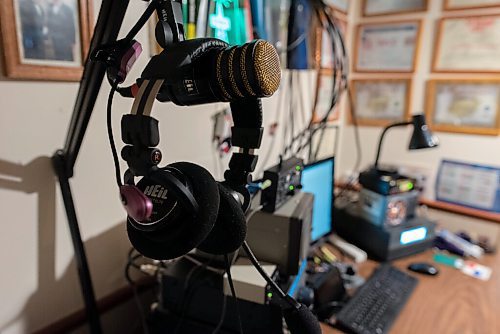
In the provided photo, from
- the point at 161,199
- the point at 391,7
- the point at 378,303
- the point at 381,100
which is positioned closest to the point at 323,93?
the point at 381,100

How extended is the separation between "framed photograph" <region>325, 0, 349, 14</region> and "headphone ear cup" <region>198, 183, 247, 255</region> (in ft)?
4.98

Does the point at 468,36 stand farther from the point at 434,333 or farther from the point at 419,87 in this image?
the point at 434,333

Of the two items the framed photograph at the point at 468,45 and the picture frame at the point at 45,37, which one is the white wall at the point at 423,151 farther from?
the picture frame at the point at 45,37

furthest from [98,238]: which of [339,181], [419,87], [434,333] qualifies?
[419,87]

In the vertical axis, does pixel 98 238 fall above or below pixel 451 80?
below

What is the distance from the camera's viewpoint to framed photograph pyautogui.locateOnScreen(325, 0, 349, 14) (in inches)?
68.2

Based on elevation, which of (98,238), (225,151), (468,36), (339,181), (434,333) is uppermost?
(468,36)

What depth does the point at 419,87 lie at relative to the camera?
6.18 feet

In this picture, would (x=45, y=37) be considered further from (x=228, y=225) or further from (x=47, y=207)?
(x=228, y=225)

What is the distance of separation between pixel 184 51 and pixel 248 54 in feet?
0.25

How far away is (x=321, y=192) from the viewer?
4.33 ft

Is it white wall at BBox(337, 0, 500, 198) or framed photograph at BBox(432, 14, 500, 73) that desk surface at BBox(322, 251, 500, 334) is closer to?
white wall at BBox(337, 0, 500, 198)

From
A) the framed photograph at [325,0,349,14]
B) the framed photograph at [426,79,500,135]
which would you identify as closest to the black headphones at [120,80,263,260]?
the framed photograph at [325,0,349,14]

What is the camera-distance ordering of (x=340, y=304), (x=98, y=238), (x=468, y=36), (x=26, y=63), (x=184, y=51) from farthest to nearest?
(x=468, y=36) → (x=340, y=304) → (x=98, y=238) → (x=26, y=63) → (x=184, y=51)
